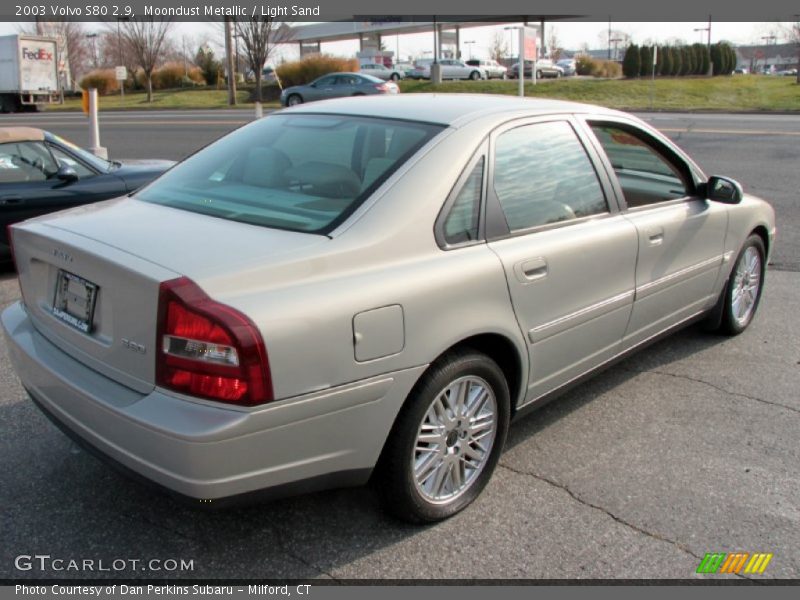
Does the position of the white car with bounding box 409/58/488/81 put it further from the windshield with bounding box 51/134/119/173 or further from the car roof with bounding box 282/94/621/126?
the car roof with bounding box 282/94/621/126

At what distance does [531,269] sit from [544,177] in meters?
0.55

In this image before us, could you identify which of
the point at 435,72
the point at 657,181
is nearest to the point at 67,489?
the point at 657,181

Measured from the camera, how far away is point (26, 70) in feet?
119

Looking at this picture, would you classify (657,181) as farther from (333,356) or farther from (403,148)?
(333,356)

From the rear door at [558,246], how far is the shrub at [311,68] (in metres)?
43.4

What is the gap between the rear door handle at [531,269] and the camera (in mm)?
3263

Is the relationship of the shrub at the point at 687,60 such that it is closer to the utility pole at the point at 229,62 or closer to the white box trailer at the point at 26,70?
the utility pole at the point at 229,62

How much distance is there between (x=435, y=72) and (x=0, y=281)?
1516 inches

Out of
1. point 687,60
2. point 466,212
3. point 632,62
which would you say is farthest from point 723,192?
point 687,60

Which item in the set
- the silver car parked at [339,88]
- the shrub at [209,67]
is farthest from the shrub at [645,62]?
the shrub at [209,67]

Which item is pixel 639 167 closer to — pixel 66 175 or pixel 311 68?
pixel 66 175

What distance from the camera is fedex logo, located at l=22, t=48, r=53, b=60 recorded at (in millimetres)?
36125

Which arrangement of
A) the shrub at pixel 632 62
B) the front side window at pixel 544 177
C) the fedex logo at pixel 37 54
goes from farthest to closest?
the shrub at pixel 632 62
the fedex logo at pixel 37 54
the front side window at pixel 544 177

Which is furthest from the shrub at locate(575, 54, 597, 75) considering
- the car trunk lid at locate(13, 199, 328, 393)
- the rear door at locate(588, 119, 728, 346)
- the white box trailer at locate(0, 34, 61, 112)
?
the car trunk lid at locate(13, 199, 328, 393)
